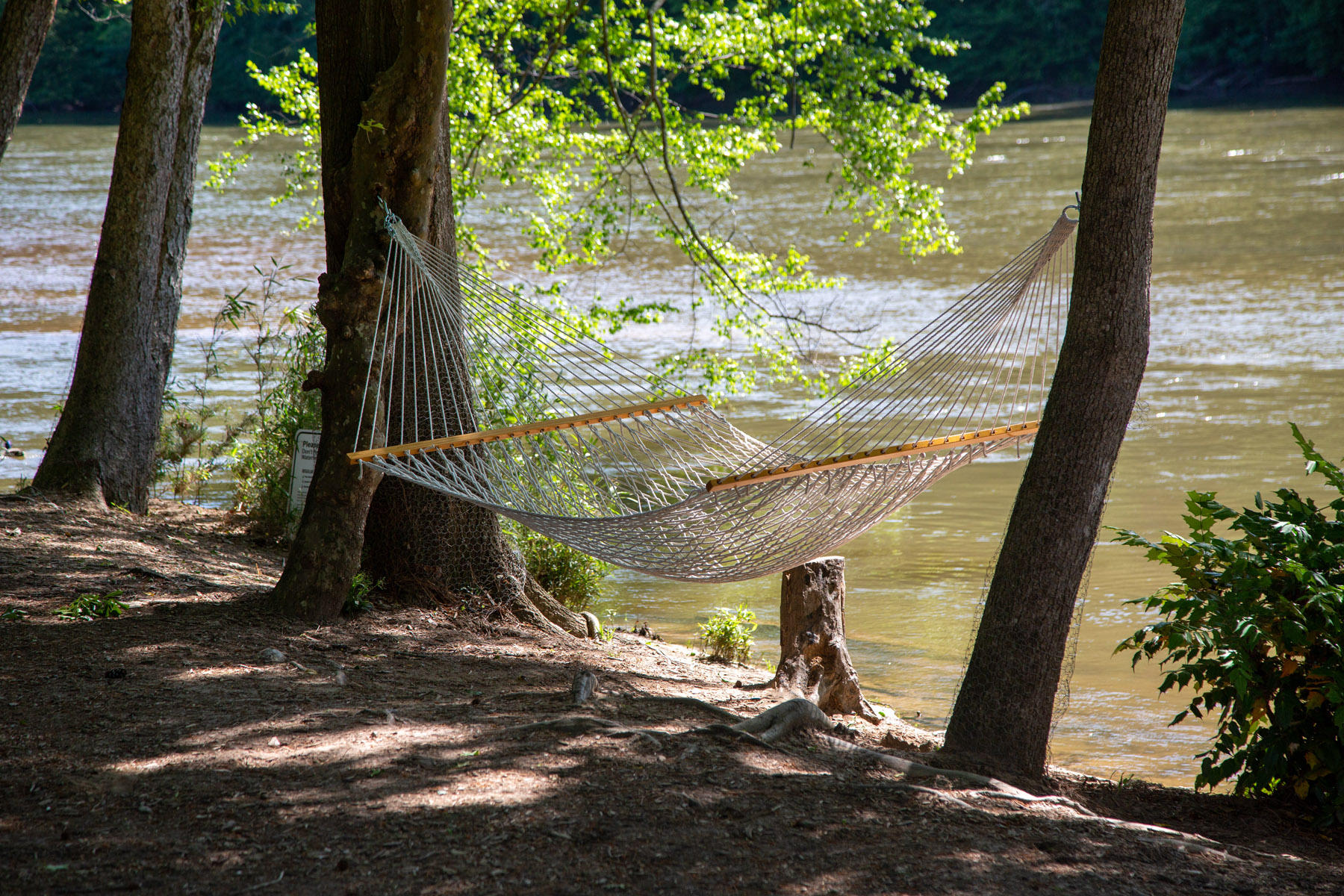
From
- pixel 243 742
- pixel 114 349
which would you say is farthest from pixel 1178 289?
pixel 243 742

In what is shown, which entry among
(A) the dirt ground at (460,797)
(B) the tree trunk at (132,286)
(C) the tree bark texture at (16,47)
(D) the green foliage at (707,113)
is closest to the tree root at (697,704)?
(A) the dirt ground at (460,797)

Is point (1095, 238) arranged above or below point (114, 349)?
above

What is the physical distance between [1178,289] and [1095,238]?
7.96 m

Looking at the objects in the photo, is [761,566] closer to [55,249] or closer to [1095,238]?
[1095,238]

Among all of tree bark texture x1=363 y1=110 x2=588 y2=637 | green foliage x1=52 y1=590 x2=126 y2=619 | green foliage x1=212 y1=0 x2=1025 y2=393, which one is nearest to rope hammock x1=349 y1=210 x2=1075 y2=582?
tree bark texture x1=363 y1=110 x2=588 y2=637

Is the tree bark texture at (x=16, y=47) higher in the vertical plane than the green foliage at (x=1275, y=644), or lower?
higher

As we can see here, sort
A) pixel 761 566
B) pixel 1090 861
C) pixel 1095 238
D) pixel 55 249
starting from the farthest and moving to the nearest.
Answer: pixel 55 249 < pixel 761 566 < pixel 1095 238 < pixel 1090 861

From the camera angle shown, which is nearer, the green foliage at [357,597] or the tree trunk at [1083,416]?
the tree trunk at [1083,416]

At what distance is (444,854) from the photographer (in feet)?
5.29

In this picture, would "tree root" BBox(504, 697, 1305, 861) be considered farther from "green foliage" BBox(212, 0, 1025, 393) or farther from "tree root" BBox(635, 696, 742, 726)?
"green foliage" BBox(212, 0, 1025, 393)

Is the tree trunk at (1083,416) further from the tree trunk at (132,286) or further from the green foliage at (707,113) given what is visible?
the tree trunk at (132,286)

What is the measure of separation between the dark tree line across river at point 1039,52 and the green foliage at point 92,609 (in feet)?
64.5

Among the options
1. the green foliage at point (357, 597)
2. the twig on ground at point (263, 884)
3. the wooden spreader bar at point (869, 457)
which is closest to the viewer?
the twig on ground at point (263, 884)

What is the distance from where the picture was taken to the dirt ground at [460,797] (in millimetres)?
1590
